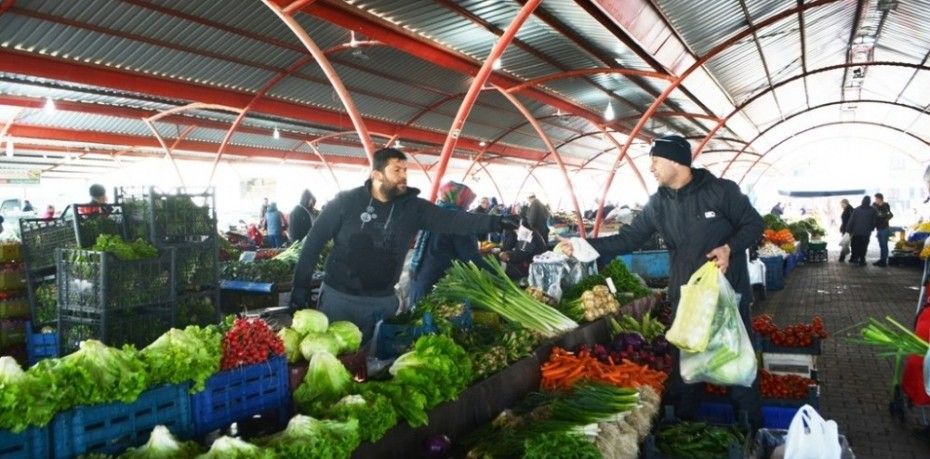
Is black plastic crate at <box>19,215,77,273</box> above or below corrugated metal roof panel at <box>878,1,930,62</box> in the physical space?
below

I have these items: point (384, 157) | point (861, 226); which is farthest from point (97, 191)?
point (861, 226)

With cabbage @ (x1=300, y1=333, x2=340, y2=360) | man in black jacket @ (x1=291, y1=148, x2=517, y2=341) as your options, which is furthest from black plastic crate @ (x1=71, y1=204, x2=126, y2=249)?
cabbage @ (x1=300, y1=333, x2=340, y2=360)

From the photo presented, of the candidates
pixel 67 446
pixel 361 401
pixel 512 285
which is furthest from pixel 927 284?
pixel 67 446

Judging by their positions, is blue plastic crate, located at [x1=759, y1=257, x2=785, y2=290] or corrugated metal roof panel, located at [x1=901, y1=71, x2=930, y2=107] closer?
blue plastic crate, located at [x1=759, y1=257, x2=785, y2=290]

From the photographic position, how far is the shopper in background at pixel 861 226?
16.3 meters

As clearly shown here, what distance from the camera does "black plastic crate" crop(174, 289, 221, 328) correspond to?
5176 millimetres

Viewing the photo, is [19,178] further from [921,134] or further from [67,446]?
[921,134]

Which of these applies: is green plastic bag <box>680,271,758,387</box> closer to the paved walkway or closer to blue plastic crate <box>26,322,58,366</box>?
the paved walkway

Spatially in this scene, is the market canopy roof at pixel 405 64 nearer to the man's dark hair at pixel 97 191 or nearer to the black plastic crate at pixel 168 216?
the man's dark hair at pixel 97 191

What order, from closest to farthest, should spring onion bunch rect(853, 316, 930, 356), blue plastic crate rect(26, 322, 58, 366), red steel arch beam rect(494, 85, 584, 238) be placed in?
spring onion bunch rect(853, 316, 930, 356) < blue plastic crate rect(26, 322, 58, 366) < red steel arch beam rect(494, 85, 584, 238)

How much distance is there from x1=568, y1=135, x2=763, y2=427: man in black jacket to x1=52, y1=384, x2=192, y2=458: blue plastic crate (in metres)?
3.13

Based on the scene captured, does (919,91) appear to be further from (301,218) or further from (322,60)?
(322,60)

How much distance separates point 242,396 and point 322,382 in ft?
1.16

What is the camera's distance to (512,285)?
538 centimetres
